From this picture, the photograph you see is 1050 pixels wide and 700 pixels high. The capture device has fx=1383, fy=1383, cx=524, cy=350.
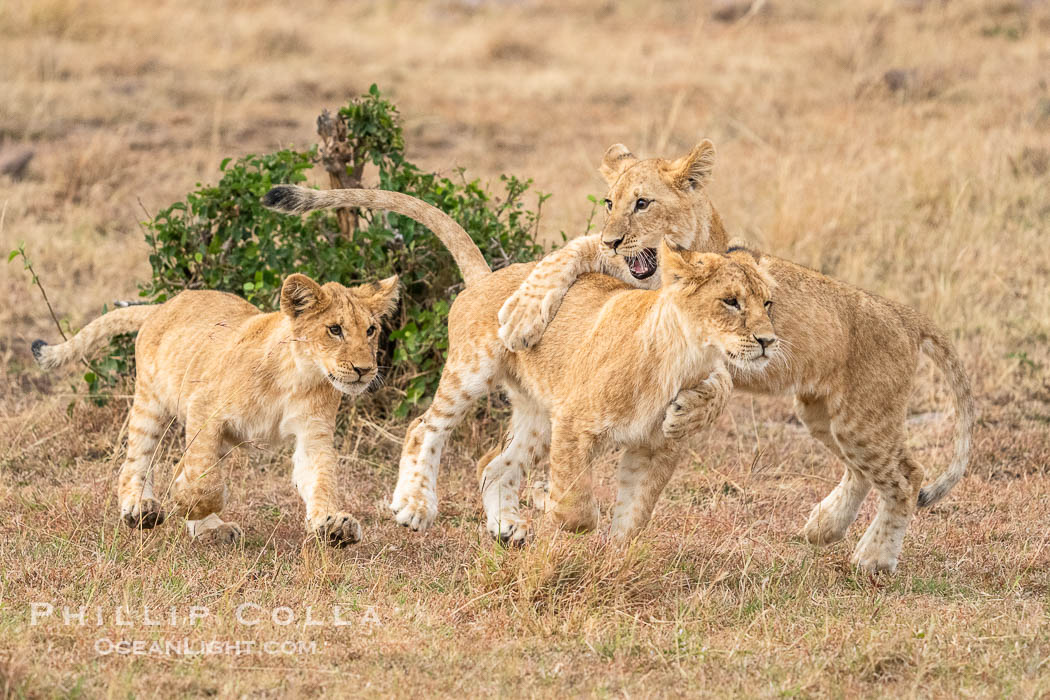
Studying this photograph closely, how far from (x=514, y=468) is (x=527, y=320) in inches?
28.5

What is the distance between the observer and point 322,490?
16.6 feet

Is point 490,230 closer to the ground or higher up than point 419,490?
higher up

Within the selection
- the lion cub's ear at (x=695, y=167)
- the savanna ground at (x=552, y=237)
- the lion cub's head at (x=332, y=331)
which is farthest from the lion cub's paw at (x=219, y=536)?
the lion cub's ear at (x=695, y=167)

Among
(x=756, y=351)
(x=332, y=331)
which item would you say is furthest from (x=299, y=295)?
(x=756, y=351)

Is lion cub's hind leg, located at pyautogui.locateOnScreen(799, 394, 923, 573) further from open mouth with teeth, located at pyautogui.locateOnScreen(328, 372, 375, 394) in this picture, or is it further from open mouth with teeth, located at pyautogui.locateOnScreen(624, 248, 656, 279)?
open mouth with teeth, located at pyautogui.locateOnScreen(328, 372, 375, 394)

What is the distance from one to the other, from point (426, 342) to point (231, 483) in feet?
3.89

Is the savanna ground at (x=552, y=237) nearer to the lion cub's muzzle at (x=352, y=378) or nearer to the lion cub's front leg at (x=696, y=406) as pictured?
the lion cub's front leg at (x=696, y=406)

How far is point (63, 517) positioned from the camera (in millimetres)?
5371

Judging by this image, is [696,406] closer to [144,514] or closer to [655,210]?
[655,210]

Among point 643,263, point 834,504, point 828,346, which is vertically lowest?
point 834,504

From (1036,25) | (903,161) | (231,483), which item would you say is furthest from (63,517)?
(1036,25)

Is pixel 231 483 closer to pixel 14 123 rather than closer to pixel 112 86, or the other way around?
pixel 14 123

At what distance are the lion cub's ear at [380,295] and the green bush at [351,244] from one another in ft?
3.71

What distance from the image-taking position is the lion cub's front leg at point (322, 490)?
4922mm
